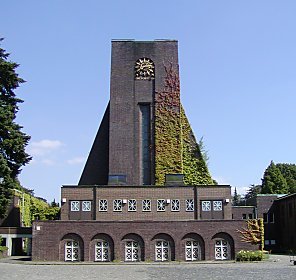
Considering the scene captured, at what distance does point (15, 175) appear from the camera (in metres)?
46.9

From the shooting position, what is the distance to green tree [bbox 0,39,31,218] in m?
44.9

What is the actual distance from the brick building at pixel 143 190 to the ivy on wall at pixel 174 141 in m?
0.10

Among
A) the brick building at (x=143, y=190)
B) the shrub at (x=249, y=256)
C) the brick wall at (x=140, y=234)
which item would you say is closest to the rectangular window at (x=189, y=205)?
the brick building at (x=143, y=190)

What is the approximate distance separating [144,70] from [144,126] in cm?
604

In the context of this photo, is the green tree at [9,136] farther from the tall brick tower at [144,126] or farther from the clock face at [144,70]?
the clock face at [144,70]

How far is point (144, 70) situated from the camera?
2132 inches

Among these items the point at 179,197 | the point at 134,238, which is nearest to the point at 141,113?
the point at 179,197

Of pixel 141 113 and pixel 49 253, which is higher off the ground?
pixel 141 113

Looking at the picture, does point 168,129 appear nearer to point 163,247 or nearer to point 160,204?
point 160,204

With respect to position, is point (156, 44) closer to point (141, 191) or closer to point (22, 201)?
point (141, 191)

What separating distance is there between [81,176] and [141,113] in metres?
9.19

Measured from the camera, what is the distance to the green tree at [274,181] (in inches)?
3413

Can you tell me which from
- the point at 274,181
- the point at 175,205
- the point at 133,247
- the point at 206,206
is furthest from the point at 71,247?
the point at 274,181

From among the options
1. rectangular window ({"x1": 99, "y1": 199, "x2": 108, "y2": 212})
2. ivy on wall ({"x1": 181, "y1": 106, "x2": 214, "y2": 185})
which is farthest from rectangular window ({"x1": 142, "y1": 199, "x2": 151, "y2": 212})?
ivy on wall ({"x1": 181, "y1": 106, "x2": 214, "y2": 185})
